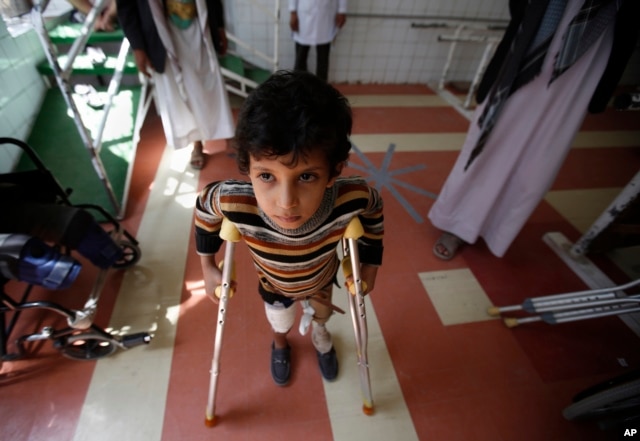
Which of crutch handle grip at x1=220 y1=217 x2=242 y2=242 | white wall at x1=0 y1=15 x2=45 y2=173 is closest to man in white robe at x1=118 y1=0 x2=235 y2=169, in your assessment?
white wall at x1=0 y1=15 x2=45 y2=173

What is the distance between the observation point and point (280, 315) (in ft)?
4.43

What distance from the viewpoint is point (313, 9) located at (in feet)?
11.5

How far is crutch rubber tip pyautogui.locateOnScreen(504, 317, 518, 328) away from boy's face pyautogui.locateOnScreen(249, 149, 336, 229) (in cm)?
173

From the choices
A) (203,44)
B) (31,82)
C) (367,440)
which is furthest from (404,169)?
(31,82)

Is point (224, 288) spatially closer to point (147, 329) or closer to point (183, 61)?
point (147, 329)

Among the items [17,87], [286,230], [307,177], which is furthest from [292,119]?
[17,87]

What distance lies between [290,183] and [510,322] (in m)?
1.84

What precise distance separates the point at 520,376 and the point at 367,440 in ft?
3.11

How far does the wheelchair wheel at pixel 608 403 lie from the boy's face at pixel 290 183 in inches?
59.1

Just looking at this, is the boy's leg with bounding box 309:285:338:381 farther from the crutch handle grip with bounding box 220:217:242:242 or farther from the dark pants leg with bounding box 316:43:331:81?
the dark pants leg with bounding box 316:43:331:81

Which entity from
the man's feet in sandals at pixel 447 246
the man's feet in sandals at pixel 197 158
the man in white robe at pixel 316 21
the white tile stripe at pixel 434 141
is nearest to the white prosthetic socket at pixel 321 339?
the man's feet in sandals at pixel 447 246

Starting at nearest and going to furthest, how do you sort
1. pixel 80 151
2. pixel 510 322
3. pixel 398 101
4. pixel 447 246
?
1. pixel 510 322
2. pixel 447 246
3. pixel 80 151
4. pixel 398 101

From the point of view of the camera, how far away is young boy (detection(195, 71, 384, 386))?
72cm

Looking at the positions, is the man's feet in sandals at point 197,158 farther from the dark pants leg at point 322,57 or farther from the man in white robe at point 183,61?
the dark pants leg at point 322,57
